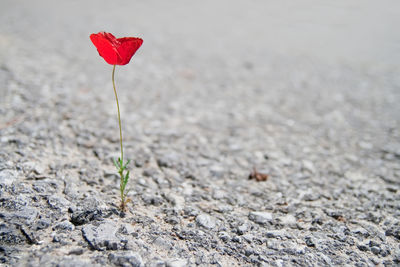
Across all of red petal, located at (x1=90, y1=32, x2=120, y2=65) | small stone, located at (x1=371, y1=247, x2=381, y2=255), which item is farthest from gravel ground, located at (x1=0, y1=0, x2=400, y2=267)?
red petal, located at (x1=90, y1=32, x2=120, y2=65)

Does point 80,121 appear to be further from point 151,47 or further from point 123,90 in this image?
point 151,47

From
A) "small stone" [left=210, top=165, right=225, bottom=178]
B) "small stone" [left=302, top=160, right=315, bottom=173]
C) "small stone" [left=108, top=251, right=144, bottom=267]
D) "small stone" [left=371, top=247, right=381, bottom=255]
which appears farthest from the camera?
"small stone" [left=302, top=160, right=315, bottom=173]

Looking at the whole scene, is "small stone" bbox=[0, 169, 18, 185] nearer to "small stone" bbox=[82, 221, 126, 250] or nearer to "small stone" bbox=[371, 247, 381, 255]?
"small stone" bbox=[82, 221, 126, 250]

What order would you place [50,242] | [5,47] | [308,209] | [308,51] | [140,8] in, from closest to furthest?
1. [50,242]
2. [308,209]
3. [5,47]
4. [308,51]
5. [140,8]

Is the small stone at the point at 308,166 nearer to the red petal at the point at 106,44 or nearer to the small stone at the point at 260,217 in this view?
the small stone at the point at 260,217

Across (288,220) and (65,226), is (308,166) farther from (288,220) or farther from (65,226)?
(65,226)

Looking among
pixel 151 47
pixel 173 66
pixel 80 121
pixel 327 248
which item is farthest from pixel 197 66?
pixel 327 248
